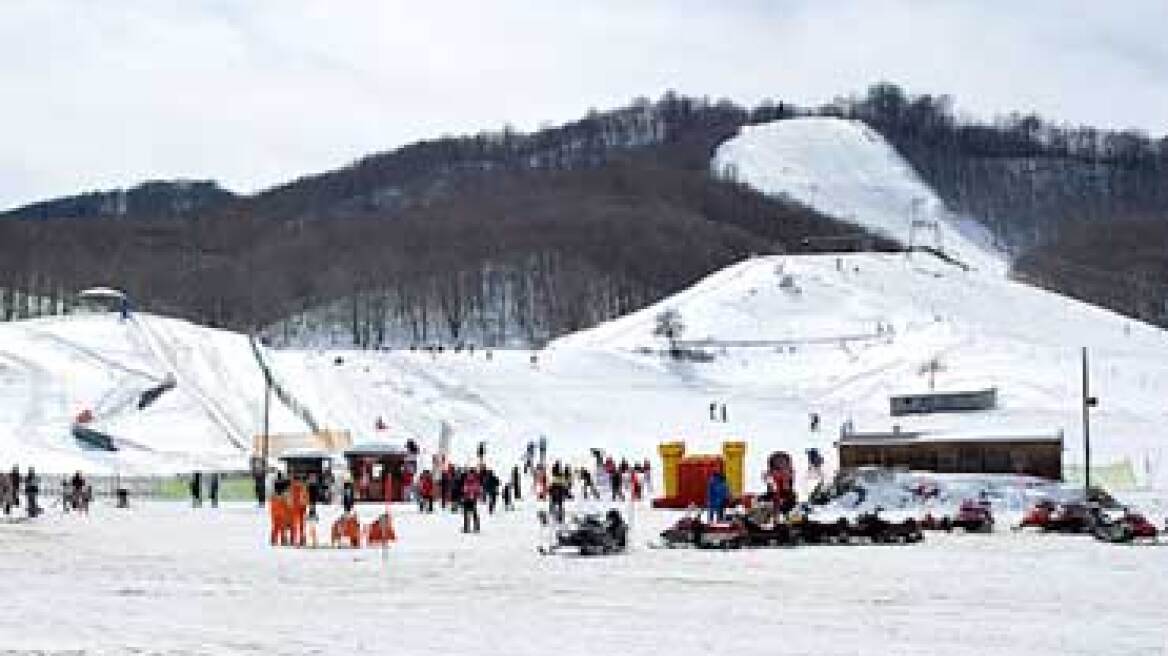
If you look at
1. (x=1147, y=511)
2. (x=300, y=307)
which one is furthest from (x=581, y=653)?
(x=300, y=307)

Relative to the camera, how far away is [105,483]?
45.1 m

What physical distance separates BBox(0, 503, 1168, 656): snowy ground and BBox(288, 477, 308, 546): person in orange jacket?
90 centimetres

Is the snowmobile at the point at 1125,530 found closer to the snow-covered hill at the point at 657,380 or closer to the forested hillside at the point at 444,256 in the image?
the snow-covered hill at the point at 657,380

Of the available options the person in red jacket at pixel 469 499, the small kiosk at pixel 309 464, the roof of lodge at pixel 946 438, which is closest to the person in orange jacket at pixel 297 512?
the person in red jacket at pixel 469 499

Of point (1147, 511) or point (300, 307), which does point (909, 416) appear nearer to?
point (1147, 511)

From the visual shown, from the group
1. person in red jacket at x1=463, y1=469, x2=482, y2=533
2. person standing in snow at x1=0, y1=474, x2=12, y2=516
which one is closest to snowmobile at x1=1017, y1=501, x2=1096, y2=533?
person in red jacket at x1=463, y1=469, x2=482, y2=533

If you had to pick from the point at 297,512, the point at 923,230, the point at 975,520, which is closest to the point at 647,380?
the point at 975,520

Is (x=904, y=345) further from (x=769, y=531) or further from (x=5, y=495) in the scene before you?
(x=769, y=531)

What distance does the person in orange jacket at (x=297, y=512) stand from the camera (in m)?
25.2

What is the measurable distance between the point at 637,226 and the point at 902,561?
437 feet

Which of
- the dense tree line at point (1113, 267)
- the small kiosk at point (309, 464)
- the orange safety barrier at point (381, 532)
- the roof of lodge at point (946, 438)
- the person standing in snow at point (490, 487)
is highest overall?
the dense tree line at point (1113, 267)

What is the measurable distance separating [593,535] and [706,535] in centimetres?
177

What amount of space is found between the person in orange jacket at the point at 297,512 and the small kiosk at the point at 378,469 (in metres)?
13.0

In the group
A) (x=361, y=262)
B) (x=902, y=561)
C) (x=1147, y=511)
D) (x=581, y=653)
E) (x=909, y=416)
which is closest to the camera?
(x=581, y=653)
